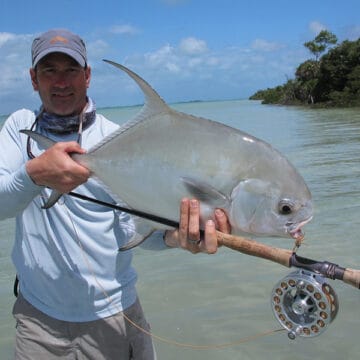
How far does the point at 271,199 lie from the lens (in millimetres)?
1676

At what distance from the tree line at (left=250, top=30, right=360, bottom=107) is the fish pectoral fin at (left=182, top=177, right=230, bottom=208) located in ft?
124

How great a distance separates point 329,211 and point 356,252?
1.66 metres

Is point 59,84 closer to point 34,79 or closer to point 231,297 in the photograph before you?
point 34,79

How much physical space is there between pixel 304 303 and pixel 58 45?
1.46 meters

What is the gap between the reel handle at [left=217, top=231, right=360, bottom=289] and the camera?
1819 millimetres

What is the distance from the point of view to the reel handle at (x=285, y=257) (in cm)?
182

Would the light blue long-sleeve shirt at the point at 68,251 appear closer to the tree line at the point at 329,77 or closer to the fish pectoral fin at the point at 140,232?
the fish pectoral fin at the point at 140,232

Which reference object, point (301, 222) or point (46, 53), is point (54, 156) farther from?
point (301, 222)

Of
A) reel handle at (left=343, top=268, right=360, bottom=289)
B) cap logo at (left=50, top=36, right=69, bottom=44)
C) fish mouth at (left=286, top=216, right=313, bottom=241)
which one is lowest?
reel handle at (left=343, top=268, right=360, bottom=289)

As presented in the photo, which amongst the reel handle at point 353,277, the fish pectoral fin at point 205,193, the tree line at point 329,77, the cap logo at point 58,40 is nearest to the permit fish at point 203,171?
the fish pectoral fin at point 205,193

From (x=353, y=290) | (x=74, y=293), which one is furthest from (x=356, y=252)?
(x=74, y=293)

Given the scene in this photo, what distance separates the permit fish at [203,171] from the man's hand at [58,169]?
0.17ft

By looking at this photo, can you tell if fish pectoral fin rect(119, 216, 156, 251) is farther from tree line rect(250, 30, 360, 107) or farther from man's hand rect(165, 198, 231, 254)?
tree line rect(250, 30, 360, 107)

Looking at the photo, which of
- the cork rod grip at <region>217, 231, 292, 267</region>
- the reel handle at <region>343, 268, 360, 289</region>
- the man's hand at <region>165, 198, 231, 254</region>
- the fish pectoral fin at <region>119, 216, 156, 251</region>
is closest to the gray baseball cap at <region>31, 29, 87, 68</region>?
the fish pectoral fin at <region>119, 216, 156, 251</region>
